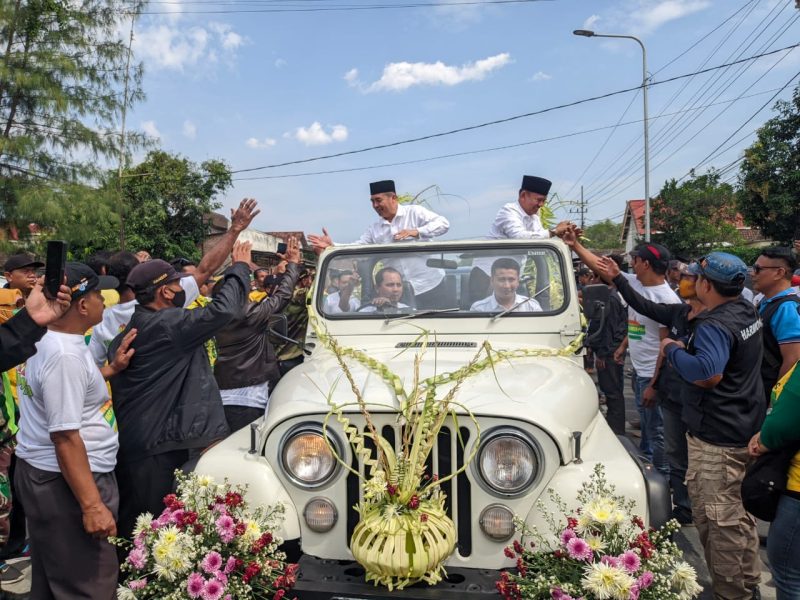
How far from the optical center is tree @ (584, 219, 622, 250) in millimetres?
83719

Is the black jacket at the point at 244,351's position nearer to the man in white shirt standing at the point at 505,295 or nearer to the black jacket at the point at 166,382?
the black jacket at the point at 166,382

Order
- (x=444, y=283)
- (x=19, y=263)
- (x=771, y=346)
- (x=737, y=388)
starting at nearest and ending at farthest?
(x=737, y=388) < (x=444, y=283) < (x=771, y=346) < (x=19, y=263)

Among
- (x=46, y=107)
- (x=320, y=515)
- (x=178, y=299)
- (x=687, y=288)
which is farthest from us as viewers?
(x=46, y=107)

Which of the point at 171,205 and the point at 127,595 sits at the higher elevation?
the point at 171,205

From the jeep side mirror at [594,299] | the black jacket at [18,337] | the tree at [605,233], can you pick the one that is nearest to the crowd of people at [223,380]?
the black jacket at [18,337]

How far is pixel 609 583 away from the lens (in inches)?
82.2

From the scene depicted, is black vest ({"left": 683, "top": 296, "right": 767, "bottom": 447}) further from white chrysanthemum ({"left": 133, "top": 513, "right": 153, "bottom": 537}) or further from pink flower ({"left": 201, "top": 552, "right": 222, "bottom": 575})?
white chrysanthemum ({"left": 133, "top": 513, "right": 153, "bottom": 537})

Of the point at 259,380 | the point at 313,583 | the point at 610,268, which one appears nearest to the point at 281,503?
the point at 313,583

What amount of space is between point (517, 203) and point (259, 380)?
7.84 ft

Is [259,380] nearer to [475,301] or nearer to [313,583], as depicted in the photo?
[475,301]

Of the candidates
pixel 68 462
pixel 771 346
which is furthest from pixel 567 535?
pixel 771 346

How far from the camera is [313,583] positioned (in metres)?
2.37

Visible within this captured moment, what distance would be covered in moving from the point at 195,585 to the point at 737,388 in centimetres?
274

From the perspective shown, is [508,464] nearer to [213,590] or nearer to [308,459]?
[308,459]
